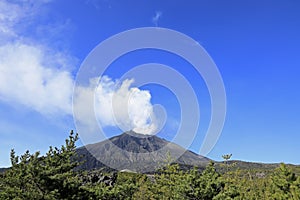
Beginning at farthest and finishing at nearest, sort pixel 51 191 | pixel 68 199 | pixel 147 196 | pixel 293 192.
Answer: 1. pixel 147 196
2. pixel 293 192
3. pixel 68 199
4. pixel 51 191

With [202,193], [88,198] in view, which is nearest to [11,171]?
[88,198]

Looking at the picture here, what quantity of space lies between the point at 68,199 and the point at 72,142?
3.02 m

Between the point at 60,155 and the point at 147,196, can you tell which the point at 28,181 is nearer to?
the point at 60,155

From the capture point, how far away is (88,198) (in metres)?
18.3

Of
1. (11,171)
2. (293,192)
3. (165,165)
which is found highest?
(165,165)

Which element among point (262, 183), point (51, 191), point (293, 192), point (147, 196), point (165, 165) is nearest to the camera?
point (51, 191)

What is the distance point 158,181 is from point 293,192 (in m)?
13.5

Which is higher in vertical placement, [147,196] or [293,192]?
[147,196]

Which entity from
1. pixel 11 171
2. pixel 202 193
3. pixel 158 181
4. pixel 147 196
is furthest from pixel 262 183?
pixel 11 171

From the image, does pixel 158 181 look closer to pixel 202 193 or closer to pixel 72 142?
pixel 202 193

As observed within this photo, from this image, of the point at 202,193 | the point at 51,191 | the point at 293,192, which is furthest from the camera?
the point at 293,192

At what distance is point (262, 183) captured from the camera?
70375 mm

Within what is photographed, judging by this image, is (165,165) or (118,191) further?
(165,165)

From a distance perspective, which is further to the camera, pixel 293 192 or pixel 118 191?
pixel 293 192
